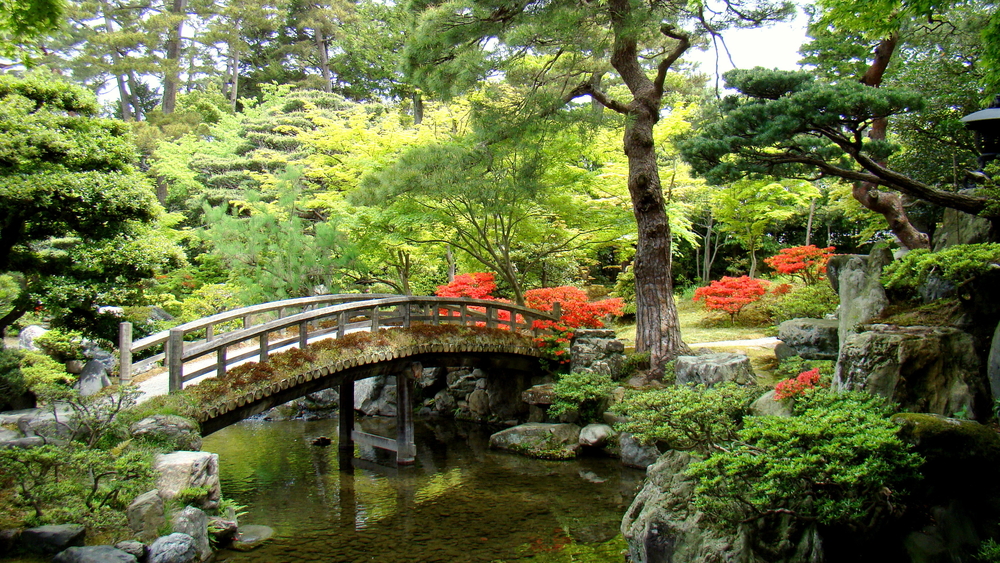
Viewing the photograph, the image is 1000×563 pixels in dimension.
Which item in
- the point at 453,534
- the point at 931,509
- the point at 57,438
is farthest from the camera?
the point at 453,534

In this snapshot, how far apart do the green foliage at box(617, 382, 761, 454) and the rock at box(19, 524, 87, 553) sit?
5162 millimetres

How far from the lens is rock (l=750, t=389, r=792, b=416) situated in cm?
692

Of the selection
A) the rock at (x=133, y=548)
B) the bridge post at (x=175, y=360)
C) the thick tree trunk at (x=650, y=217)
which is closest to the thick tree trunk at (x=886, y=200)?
the thick tree trunk at (x=650, y=217)

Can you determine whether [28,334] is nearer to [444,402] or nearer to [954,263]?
[444,402]

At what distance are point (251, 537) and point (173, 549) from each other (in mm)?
1322

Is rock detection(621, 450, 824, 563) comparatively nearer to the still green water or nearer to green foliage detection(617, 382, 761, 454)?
green foliage detection(617, 382, 761, 454)

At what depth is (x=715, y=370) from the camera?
8859 mm

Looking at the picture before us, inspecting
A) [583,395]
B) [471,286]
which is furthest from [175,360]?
[471,286]

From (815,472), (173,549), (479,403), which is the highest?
(815,472)

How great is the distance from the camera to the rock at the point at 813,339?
8891 millimetres

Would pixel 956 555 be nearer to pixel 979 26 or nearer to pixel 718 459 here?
pixel 718 459

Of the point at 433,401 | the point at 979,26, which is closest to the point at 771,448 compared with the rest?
the point at 979,26

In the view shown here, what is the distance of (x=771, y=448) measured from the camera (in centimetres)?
497

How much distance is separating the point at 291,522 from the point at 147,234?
181 inches
